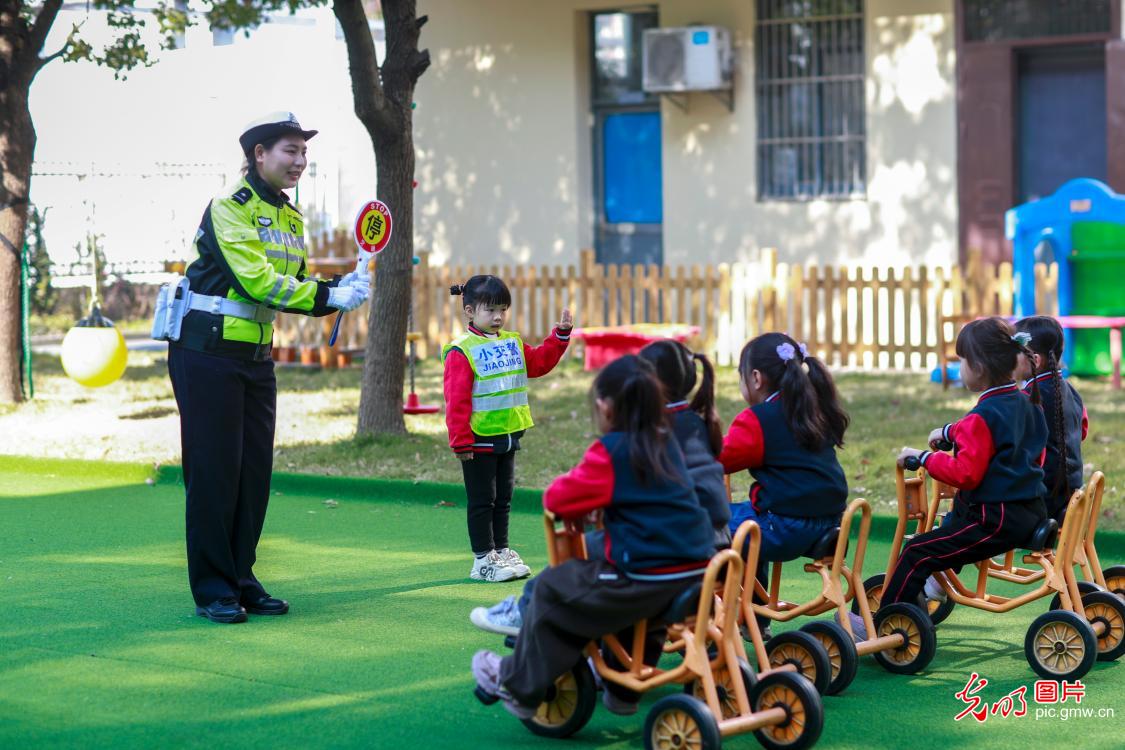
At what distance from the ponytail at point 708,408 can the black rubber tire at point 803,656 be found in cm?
66

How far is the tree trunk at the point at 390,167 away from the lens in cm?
1020

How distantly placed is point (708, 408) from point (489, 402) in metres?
1.90

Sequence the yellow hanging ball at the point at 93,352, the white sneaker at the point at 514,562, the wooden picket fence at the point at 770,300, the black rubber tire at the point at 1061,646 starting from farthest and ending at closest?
the wooden picket fence at the point at 770,300 → the yellow hanging ball at the point at 93,352 → the white sneaker at the point at 514,562 → the black rubber tire at the point at 1061,646

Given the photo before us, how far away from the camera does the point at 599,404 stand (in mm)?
4285

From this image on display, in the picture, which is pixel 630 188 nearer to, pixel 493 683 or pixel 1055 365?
pixel 1055 365

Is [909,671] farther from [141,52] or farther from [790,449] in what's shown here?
[141,52]

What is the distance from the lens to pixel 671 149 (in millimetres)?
16500

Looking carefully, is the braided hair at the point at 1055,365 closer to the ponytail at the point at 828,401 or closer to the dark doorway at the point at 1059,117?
the ponytail at the point at 828,401

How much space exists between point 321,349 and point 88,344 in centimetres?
395

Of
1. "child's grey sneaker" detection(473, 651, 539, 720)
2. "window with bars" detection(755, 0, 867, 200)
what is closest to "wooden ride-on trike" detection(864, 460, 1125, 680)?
"child's grey sneaker" detection(473, 651, 539, 720)

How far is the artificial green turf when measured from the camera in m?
4.46

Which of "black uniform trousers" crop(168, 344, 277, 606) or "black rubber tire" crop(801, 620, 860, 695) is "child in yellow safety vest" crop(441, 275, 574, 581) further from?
"black rubber tire" crop(801, 620, 860, 695)

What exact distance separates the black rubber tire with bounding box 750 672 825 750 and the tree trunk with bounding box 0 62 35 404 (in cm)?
1039

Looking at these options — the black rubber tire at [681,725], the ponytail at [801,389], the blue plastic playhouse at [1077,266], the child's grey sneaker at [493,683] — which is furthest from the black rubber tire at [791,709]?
the blue plastic playhouse at [1077,266]
